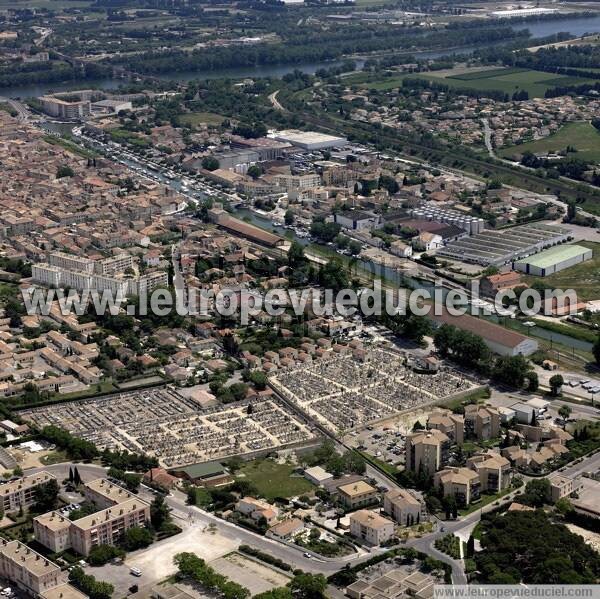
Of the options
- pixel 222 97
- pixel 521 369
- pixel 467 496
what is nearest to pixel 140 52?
pixel 222 97

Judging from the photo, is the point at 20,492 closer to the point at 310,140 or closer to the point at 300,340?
the point at 300,340

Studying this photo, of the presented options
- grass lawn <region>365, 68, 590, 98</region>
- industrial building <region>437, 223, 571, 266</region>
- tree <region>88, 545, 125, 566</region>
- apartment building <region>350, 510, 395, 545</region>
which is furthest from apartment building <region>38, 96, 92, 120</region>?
apartment building <region>350, 510, 395, 545</region>

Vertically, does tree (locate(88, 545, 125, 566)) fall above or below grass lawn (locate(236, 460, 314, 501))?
above

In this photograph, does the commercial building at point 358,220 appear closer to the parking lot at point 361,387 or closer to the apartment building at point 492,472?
the parking lot at point 361,387

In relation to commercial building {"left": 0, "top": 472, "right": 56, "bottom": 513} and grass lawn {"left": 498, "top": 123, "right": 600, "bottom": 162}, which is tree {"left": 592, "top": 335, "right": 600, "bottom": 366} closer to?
commercial building {"left": 0, "top": 472, "right": 56, "bottom": 513}

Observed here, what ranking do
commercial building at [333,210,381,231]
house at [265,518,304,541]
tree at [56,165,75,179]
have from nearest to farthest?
house at [265,518,304,541]
commercial building at [333,210,381,231]
tree at [56,165,75,179]

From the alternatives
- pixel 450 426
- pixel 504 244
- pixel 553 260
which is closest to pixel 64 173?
pixel 504 244

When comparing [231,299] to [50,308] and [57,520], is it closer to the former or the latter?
[50,308]
